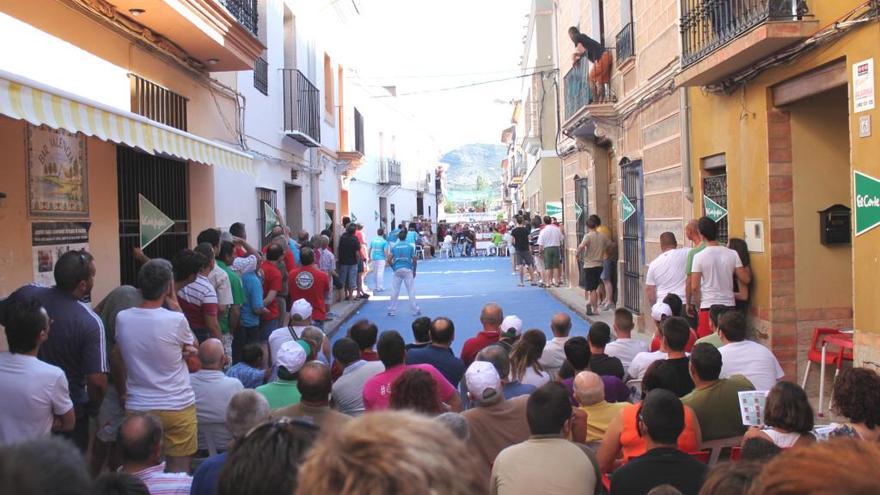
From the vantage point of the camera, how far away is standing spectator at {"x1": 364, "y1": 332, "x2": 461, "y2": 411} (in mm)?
5156

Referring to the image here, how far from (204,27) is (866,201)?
7.08 m

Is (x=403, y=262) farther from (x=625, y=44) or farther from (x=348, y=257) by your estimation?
(x=625, y=44)

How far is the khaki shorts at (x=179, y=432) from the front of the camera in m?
5.02

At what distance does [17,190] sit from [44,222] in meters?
0.48

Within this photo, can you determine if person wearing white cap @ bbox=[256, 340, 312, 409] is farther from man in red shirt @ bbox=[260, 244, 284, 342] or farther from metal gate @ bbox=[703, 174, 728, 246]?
metal gate @ bbox=[703, 174, 728, 246]

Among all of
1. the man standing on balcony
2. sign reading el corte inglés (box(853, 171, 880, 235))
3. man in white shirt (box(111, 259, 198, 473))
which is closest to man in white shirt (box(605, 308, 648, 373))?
sign reading el corte inglés (box(853, 171, 880, 235))

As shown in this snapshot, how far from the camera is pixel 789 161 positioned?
27.8 ft

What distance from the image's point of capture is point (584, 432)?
4.67m

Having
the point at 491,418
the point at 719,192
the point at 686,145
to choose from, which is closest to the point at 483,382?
the point at 491,418

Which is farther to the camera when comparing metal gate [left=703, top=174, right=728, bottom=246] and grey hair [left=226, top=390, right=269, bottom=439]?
metal gate [left=703, top=174, right=728, bottom=246]

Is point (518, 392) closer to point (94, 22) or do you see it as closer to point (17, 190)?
point (17, 190)

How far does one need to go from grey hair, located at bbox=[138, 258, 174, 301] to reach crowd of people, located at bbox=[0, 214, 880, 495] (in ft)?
0.04

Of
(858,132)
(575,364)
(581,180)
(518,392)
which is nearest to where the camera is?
(518,392)

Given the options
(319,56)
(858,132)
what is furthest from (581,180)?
(858,132)
